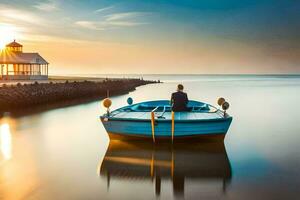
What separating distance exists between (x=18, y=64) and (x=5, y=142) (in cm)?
4903

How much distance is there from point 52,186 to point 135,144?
5.59 m

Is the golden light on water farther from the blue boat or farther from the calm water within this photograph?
the blue boat

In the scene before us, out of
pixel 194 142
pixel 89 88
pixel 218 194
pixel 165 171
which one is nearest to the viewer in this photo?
pixel 218 194

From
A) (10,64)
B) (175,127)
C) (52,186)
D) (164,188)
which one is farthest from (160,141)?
(10,64)

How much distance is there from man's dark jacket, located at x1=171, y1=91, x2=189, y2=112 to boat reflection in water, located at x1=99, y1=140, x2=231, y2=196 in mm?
2034

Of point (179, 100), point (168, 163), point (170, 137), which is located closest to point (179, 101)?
point (179, 100)

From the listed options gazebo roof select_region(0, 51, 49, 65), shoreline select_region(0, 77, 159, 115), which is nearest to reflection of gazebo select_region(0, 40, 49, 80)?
gazebo roof select_region(0, 51, 49, 65)

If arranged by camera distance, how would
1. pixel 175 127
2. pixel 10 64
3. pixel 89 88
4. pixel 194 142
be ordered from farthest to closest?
→ pixel 10 64 → pixel 89 88 → pixel 194 142 → pixel 175 127

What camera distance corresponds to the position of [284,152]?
1488 cm

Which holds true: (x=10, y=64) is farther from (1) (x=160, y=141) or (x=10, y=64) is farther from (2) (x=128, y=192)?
(2) (x=128, y=192)

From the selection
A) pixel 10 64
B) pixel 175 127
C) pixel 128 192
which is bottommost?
pixel 128 192

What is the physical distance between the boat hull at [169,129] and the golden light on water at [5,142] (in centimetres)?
416

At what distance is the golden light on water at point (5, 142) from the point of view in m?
14.5

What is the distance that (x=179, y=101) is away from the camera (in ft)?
52.6
